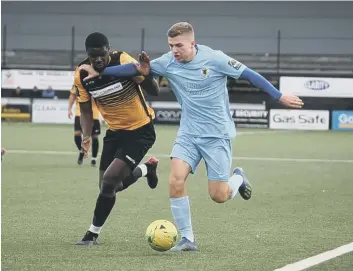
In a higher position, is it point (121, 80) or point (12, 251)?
point (121, 80)

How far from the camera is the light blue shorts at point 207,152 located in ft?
29.7

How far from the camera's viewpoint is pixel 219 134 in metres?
9.09

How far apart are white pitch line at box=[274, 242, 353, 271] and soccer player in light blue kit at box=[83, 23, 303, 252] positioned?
3.58 ft

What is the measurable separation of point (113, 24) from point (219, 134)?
36527 millimetres

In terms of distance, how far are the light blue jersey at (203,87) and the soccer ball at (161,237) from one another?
902mm

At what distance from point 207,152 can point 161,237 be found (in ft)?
2.97

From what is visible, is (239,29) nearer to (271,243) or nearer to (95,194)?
(95,194)

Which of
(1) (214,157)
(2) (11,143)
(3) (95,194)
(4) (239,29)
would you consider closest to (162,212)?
(3) (95,194)

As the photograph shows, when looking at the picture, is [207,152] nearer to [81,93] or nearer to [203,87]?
[203,87]

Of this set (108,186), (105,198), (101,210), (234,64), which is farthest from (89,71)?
(234,64)

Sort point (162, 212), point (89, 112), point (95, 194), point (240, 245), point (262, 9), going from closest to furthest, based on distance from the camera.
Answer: point (240, 245) → point (89, 112) → point (162, 212) → point (95, 194) → point (262, 9)

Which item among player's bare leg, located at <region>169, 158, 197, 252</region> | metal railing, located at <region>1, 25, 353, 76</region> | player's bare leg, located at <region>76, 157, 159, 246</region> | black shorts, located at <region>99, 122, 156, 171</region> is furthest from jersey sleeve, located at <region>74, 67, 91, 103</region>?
metal railing, located at <region>1, 25, 353, 76</region>

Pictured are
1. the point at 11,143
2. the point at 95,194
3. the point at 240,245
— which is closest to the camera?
the point at 240,245

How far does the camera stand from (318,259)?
27.2 feet
